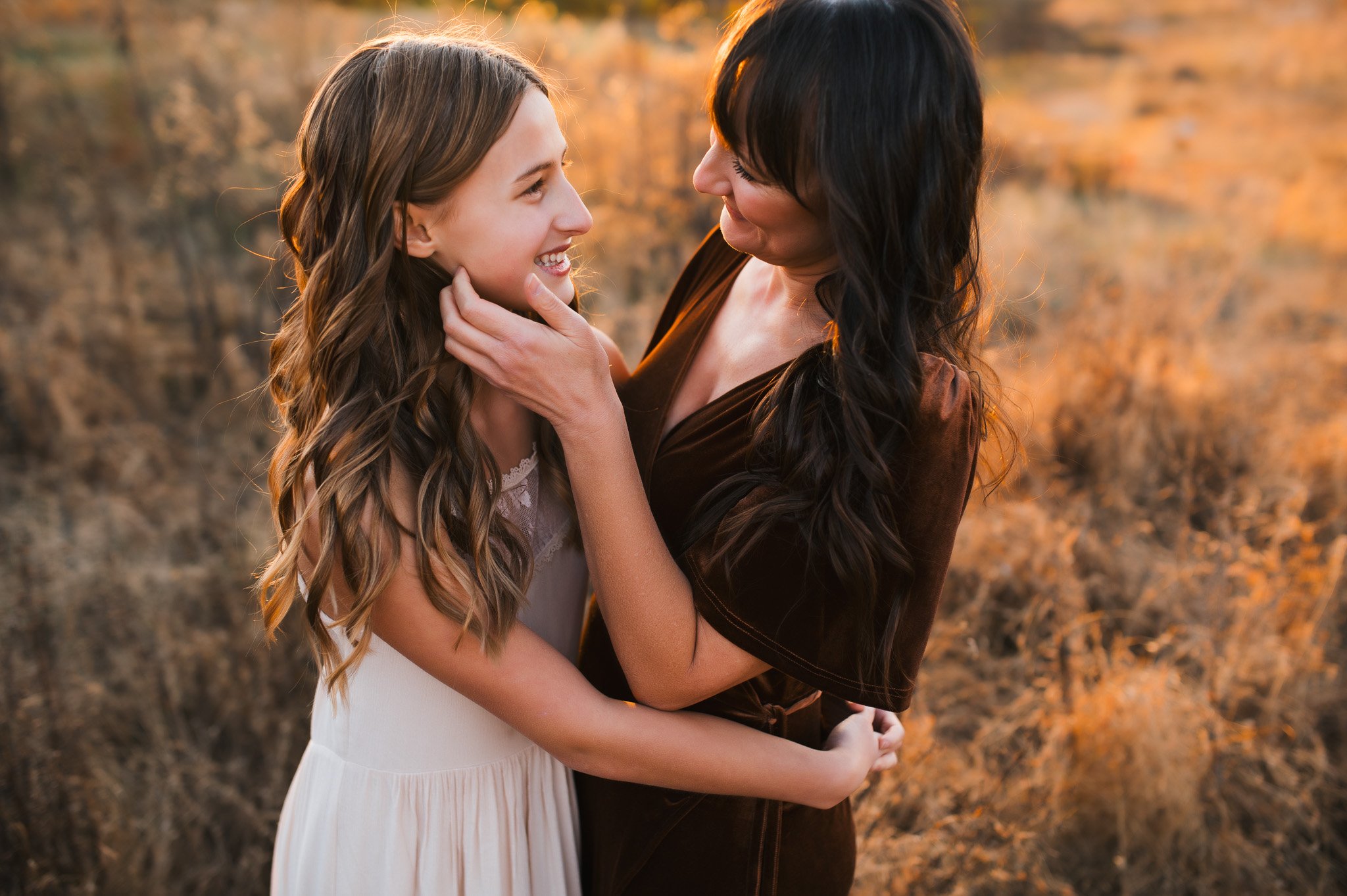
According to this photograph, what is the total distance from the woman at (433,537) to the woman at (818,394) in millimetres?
152

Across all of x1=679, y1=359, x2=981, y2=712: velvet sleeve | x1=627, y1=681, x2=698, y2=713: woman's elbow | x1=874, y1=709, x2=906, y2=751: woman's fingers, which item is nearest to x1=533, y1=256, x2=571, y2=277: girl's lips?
x1=679, y1=359, x2=981, y2=712: velvet sleeve

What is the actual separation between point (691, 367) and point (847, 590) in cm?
57

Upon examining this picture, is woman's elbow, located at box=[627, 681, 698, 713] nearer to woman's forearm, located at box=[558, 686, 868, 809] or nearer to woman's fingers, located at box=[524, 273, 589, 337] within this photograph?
woman's forearm, located at box=[558, 686, 868, 809]

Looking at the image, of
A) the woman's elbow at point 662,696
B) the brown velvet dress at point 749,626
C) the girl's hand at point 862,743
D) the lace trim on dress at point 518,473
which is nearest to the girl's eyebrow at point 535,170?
the brown velvet dress at point 749,626

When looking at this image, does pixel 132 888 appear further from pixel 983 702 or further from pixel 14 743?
pixel 983 702

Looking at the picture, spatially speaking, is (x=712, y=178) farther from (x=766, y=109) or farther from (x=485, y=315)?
(x=485, y=315)

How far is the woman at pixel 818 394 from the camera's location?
1250mm

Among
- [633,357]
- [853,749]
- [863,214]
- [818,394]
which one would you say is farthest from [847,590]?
[633,357]

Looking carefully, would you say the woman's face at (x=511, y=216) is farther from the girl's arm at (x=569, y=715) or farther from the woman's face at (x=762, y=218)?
the girl's arm at (x=569, y=715)

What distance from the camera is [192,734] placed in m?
2.88

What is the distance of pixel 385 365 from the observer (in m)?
1.54

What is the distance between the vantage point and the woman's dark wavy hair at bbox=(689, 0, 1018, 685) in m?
1.24

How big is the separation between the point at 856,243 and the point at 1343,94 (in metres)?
13.6

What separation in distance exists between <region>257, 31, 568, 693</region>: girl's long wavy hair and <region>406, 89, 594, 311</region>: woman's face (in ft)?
0.09
